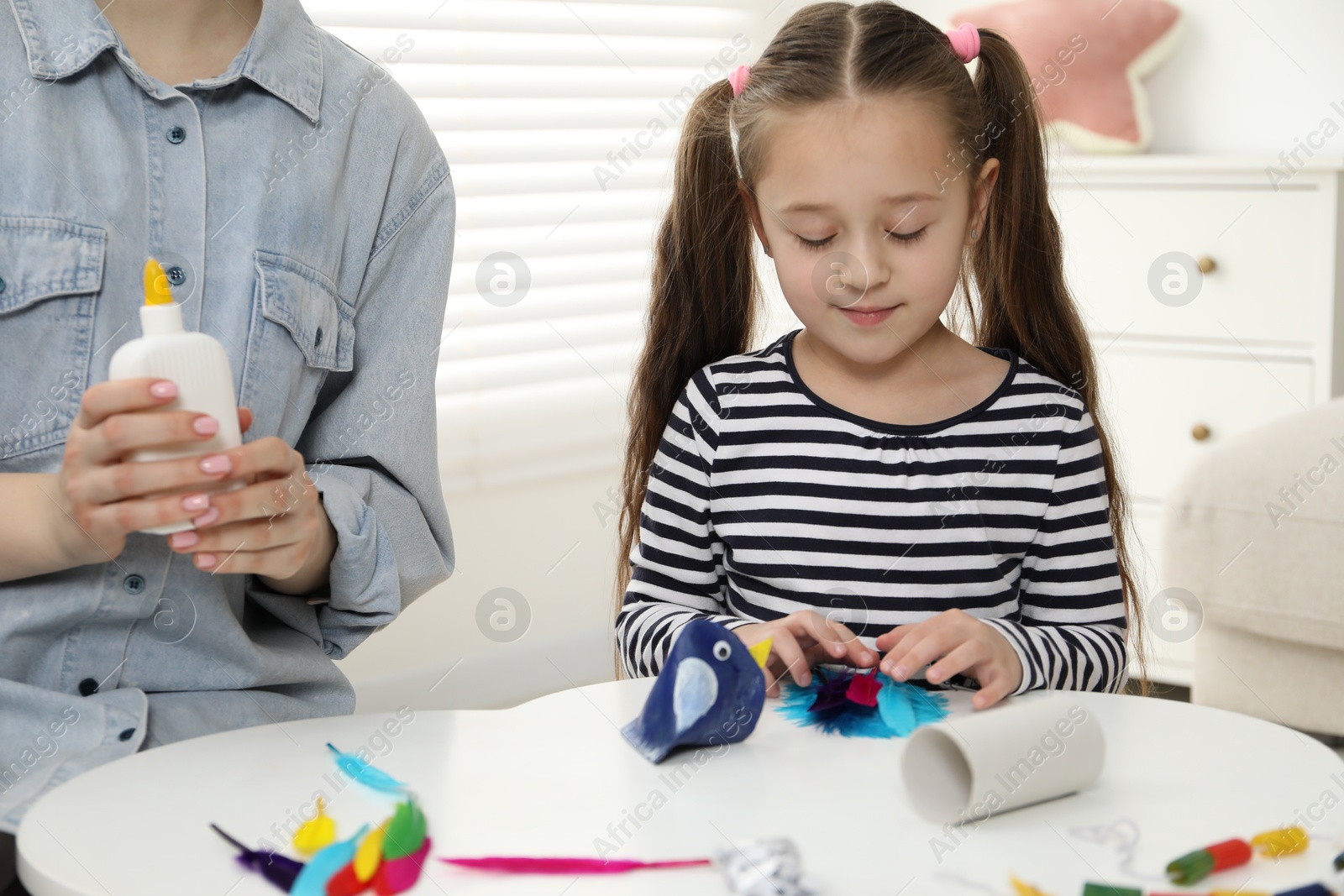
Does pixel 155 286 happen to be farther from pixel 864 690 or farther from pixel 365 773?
pixel 864 690

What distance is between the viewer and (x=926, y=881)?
0.62m

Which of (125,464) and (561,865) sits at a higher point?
(125,464)

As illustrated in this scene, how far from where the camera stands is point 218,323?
966mm

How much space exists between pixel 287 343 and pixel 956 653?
0.55 meters

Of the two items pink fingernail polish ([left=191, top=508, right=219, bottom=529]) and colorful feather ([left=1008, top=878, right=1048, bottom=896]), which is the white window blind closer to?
pink fingernail polish ([left=191, top=508, right=219, bottom=529])

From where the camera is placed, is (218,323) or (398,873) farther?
(218,323)

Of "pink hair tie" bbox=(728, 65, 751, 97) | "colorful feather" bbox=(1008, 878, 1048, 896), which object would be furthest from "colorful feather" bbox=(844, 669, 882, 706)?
"pink hair tie" bbox=(728, 65, 751, 97)

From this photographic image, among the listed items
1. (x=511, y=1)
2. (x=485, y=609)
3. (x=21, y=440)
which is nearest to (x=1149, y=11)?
(x=511, y=1)

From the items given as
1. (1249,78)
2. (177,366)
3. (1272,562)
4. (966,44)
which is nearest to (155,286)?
(177,366)

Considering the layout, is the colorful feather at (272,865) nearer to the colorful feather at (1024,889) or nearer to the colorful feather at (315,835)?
the colorful feather at (315,835)

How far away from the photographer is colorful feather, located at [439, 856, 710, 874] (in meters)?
0.64

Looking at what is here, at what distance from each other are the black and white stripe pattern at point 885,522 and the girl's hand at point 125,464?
0.44 meters

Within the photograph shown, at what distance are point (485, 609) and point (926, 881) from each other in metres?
2.04

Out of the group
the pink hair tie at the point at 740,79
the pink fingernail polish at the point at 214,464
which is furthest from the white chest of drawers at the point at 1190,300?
the pink fingernail polish at the point at 214,464
